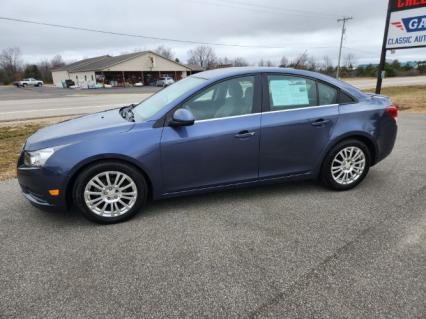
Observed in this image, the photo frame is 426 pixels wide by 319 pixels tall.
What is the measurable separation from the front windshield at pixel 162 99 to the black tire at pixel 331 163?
1.85m

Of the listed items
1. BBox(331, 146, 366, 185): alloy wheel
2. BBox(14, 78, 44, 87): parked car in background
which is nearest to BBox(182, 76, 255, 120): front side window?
BBox(331, 146, 366, 185): alloy wheel

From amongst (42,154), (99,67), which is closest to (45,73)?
(99,67)

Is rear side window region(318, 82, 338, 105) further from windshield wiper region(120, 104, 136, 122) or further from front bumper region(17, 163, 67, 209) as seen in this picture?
front bumper region(17, 163, 67, 209)

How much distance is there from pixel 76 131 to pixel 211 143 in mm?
1446

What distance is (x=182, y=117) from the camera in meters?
3.30

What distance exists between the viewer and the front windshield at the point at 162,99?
3666 mm

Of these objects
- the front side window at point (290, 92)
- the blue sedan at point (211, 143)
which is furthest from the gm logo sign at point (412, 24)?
the front side window at point (290, 92)

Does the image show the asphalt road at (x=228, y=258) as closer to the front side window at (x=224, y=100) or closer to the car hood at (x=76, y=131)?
the car hood at (x=76, y=131)

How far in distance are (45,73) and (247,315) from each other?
99.9 m

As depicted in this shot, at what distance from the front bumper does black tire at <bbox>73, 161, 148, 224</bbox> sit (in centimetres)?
14

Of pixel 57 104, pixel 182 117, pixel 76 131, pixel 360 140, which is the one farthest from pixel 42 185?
pixel 57 104

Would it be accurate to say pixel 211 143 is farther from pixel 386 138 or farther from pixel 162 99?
pixel 386 138

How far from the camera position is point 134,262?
2.77m

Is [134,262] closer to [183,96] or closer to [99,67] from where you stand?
[183,96]
